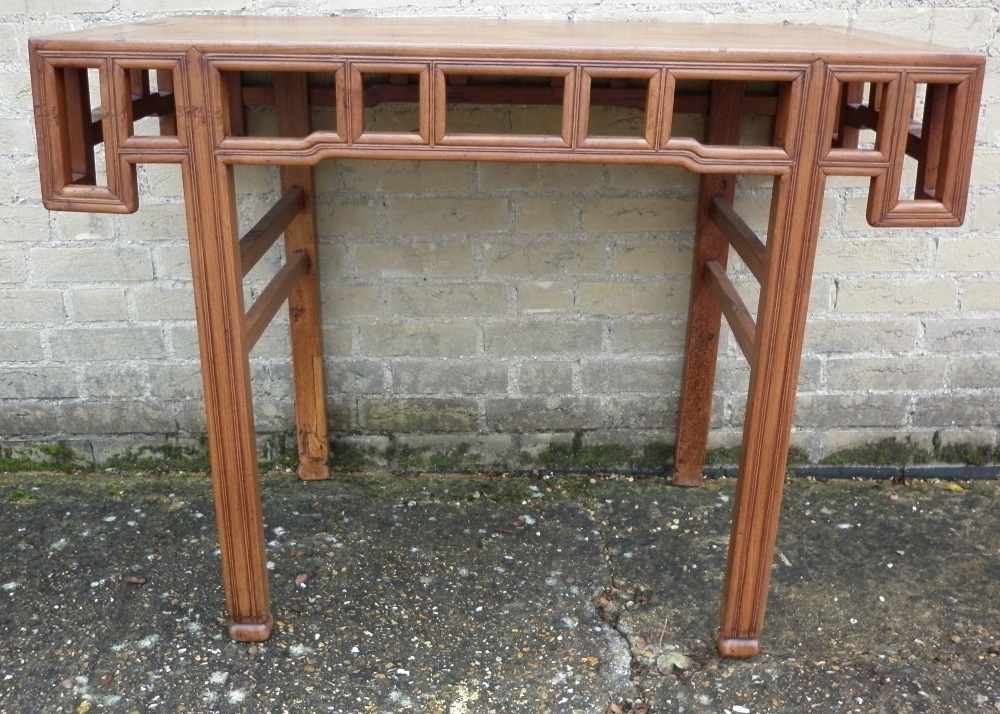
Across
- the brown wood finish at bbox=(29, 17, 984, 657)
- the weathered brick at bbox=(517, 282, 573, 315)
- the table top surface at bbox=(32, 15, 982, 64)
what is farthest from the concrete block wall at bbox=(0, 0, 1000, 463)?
the brown wood finish at bbox=(29, 17, 984, 657)

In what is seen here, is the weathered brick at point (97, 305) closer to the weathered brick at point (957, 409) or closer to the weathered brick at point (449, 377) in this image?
the weathered brick at point (449, 377)

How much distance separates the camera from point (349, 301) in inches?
112

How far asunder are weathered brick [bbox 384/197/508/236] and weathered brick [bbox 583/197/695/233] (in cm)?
25

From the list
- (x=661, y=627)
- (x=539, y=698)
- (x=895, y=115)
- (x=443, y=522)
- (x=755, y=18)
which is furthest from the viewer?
(x=443, y=522)

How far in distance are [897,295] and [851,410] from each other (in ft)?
1.25

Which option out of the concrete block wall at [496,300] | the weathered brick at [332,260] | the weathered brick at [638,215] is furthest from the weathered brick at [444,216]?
the weathered brick at [638,215]

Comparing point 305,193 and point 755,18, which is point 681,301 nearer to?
point 755,18

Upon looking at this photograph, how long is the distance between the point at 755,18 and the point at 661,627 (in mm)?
1563

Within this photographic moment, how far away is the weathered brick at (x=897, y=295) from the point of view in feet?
9.30

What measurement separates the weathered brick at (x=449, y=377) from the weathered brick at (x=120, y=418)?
0.72m

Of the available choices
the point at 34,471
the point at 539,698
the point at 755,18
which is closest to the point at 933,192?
the point at 755,18

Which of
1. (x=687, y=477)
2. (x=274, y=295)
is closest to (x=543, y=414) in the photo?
(x=687, y=477)

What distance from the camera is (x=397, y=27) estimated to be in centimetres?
221

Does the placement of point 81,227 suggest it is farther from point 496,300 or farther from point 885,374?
point 885,374
